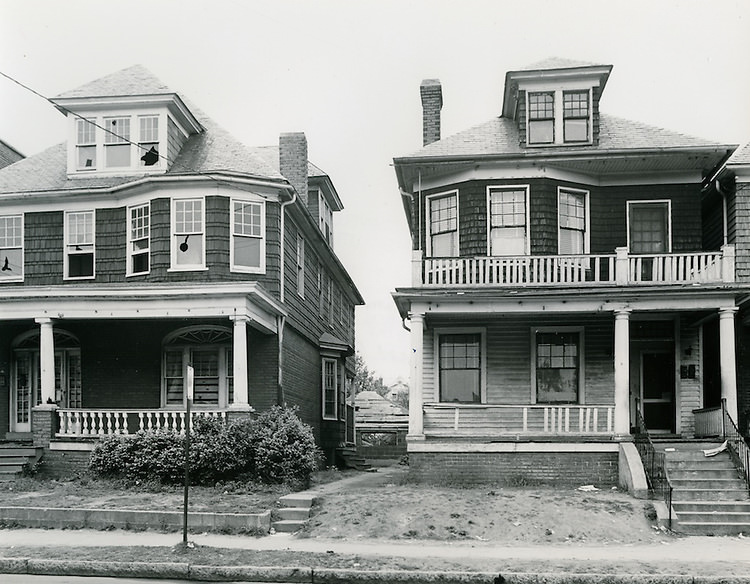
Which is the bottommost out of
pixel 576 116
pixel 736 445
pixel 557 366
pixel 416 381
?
pixel 736 445

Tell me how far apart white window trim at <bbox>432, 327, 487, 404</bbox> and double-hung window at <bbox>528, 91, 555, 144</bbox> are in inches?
196

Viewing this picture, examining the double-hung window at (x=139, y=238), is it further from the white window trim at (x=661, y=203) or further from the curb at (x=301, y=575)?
the white window trim at (x=661, y=203)

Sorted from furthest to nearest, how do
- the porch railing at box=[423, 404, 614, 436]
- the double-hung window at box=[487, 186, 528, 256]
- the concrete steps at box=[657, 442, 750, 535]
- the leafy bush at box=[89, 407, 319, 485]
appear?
the double-hung window at box=[487, 186, 528, 256]
the porch railing at box=[423, 404, 614, 436]
the leafy bush at box=[89, 407, 319, 485]
the concrete steps at box=[657, 442, 750, 535]

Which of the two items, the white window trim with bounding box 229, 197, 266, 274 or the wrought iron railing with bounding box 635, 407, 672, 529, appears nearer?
the wrought iron railing with bounding box 635, 407, 672, 529

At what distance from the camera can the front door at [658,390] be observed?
70.3ft

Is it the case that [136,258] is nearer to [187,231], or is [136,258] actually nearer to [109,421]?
[187,231]

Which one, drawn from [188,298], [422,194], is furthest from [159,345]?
[422,194]

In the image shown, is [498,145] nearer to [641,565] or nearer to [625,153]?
[625,153]

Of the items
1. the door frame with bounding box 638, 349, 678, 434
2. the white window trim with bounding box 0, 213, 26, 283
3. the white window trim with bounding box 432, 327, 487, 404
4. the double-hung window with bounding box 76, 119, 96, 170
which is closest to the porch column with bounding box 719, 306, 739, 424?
the door frame with bounding box 638, 349, 678, 434

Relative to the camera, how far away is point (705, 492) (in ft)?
53.5

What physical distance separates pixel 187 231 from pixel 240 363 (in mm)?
4440

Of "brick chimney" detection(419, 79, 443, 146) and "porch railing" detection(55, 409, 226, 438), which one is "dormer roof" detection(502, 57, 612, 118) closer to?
"brick chimney" detection(419, 79, 443, 146)

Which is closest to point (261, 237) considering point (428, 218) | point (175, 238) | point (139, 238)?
point (175, 238)

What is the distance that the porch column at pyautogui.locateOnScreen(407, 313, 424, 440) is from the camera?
63.0ft
